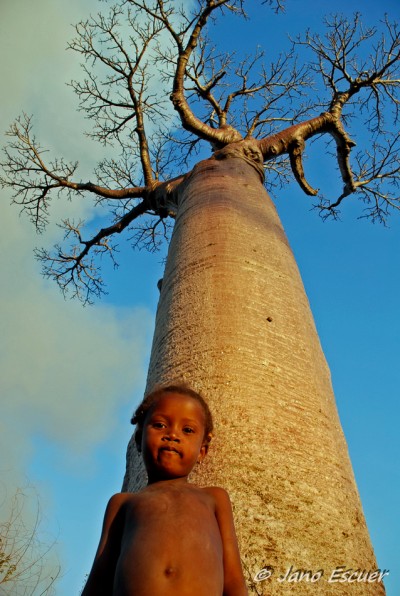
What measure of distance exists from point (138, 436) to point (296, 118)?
6.04 metres

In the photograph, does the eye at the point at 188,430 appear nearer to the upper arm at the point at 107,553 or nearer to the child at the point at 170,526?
the child at the point at 170,526

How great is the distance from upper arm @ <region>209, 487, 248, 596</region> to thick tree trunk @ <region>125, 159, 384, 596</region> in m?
0.16

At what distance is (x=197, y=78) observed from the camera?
590 centimetres

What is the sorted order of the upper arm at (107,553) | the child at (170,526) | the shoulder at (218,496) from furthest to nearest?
the shoulder at (218,496) < the upper arm at (107,553) < the child at (170,526)

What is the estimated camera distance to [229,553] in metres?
1.15

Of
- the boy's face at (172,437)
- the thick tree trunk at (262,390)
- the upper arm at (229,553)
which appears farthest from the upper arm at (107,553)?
the thick tree trunk at (262,390)

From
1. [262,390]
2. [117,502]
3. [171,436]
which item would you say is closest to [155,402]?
[171,436]

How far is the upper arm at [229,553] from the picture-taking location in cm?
112

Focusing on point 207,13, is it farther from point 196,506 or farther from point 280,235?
point 196,506

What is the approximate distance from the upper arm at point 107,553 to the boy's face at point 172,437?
108 mm

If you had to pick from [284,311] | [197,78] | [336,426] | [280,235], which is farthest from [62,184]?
[336,426]

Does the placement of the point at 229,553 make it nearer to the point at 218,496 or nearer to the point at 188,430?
the point at 218,496

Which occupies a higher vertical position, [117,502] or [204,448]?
[204,448]

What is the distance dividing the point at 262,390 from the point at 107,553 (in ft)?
2.50
